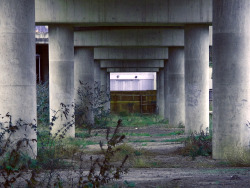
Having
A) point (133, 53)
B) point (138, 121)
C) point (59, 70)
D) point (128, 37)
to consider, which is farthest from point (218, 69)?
point (138, 121)

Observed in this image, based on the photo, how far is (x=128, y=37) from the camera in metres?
28.4

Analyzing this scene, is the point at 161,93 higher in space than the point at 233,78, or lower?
lower

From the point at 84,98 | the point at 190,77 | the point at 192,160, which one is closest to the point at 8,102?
the point at 192,160

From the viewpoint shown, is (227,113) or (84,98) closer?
(227,113)

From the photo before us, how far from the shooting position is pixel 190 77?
23391 millimetres

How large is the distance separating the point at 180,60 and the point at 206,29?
904cm

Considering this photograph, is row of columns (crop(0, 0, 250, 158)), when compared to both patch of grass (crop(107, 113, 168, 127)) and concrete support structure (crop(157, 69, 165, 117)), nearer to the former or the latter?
patch of grass (crop(107, 113, 168, 127))

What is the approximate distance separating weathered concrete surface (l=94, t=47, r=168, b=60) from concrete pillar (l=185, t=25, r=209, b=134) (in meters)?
12.7

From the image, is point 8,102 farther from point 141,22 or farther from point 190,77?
point 190,77

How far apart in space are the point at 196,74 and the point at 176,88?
8.70 m

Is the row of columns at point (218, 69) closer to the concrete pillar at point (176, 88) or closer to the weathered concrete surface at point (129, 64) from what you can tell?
the concrete pillar at point (176, 88)

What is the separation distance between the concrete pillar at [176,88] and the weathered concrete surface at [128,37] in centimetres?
370

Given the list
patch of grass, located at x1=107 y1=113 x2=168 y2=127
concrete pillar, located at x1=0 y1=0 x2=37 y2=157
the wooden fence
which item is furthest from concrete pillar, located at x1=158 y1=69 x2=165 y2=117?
concrete pillar, located at x1=0 y1=0 x2=37 y2=157

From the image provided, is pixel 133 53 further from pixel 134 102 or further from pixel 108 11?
pixel 134 102
